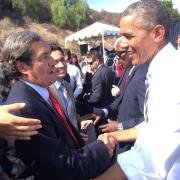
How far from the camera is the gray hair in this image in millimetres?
2180

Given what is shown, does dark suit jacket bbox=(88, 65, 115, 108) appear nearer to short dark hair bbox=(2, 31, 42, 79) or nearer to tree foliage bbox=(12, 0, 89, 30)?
short dark hair bbox=(2, 31, 42, 79)

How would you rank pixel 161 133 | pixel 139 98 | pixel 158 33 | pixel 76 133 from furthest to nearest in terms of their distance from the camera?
pixel 139 98 → pixel 76 133 → pixel 158 33 → pixel 161 133

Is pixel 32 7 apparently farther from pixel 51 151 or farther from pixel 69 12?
pixel 51 151

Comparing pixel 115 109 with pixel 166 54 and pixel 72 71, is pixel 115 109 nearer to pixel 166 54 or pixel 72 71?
pixel 166 54

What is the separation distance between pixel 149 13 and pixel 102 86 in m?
3.87

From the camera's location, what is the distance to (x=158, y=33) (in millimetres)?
2150

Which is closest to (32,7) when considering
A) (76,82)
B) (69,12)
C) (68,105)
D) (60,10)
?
(60,10)

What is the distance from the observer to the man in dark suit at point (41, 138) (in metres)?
2.00

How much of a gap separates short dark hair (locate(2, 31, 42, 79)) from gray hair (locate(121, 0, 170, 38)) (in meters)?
0.62

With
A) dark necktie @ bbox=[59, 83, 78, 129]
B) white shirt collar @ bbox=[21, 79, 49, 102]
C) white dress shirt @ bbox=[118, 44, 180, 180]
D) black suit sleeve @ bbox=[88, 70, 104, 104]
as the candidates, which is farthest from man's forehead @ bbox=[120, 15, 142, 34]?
black suit sleeve @ bbox=[88, 70, 104, 104]

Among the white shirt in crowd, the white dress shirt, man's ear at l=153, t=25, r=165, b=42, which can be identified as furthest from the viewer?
the white shirt in crowd

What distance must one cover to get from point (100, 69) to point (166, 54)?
14.1 ft

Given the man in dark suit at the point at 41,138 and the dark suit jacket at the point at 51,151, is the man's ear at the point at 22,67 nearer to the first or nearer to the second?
the man in dark suit at the point at 41,138

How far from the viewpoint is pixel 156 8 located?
2238mm
